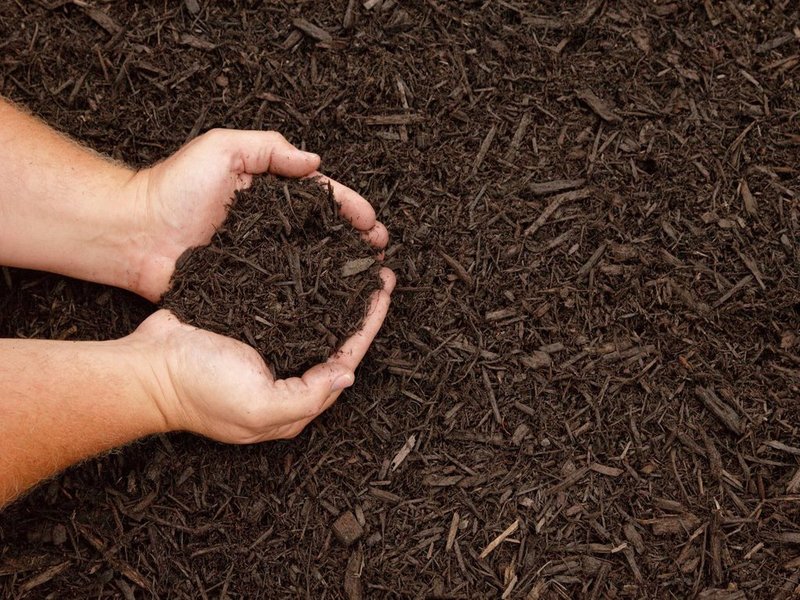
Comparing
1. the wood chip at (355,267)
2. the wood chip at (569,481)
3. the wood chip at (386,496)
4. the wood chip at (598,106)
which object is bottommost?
the wood chip at (386,496)

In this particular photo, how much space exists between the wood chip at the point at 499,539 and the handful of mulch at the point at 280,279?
961mm

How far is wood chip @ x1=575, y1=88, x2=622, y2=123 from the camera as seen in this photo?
9.49 feet

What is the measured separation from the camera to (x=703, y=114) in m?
2.91

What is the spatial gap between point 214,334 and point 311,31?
1298 mm

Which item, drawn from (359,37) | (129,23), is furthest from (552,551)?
(129,23)

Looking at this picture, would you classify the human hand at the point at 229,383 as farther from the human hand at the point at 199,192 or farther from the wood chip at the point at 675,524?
the wood chip at the point at 675,524

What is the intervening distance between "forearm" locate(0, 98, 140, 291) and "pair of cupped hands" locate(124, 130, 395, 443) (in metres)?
0.08

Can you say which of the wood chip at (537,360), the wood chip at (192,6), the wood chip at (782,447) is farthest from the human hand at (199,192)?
the wood chip at (782,447)

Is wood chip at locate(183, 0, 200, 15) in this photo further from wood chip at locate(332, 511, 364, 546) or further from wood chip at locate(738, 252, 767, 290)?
wood chip at locate(738, 252, 767, 290)

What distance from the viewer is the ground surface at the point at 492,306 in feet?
8.89

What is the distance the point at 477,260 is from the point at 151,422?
1.37 m

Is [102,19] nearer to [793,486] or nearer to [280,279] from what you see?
[280,279]

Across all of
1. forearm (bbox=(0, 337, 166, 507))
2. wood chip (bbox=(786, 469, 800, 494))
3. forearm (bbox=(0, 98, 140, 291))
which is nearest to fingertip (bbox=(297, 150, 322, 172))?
forearm (bbox=(0, 98, 140, 291))

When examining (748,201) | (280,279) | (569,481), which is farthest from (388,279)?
(748,201)
